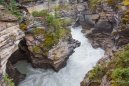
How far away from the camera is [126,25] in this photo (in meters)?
25.5

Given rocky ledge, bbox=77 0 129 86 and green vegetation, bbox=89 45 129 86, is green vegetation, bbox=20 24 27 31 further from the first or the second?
green vegetation, bbox=89 45 129 86

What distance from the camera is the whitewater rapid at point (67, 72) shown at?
26.6m

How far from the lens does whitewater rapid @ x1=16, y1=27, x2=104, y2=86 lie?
87.2 feet

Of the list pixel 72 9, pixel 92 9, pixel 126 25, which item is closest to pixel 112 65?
pixel 126 25

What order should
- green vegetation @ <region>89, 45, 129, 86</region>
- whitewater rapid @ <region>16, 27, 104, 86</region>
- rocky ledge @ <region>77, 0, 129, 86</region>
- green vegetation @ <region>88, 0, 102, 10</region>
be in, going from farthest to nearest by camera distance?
green vegetation @ <region>88, 0, 102, 10</region>
whitewater rapid @ <region>16, 27, 104, 86</region>
rocky ledge @ <region>77, 0, 129, 86</region>
green vegetation @ <region>89, 45, 129, 86</region>

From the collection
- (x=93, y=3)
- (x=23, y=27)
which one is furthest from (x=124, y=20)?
(x=23, y=27)

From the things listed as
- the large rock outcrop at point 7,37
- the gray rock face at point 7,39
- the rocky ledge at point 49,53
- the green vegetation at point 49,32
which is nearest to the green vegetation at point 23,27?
the rocky ledge at point 49,53

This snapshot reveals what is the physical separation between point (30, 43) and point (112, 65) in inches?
645

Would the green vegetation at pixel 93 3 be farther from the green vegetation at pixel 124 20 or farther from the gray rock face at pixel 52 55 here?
the gray rock face at pixel 52 55

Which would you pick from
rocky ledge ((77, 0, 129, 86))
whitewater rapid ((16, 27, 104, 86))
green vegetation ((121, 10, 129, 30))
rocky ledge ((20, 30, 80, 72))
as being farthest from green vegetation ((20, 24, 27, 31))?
green vegetation ((121, 10, 129, 30))

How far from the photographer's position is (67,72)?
28.8 metres

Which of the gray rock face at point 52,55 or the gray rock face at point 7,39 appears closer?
the gray rock face at point 7,39

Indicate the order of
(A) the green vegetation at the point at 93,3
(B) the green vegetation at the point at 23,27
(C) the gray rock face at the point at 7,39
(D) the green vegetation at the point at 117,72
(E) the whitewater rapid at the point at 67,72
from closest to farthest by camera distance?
(D) the green vegetation at the point at 117,72 < (C) the gray rock face at the point at 7,39 < (E) the whitewater rapid at the point at 67,72 < (B) the green vegetation at the point at 23,27 < (A) the green vegetation at the point at 93,3

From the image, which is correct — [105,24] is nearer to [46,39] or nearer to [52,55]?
[46,39]
